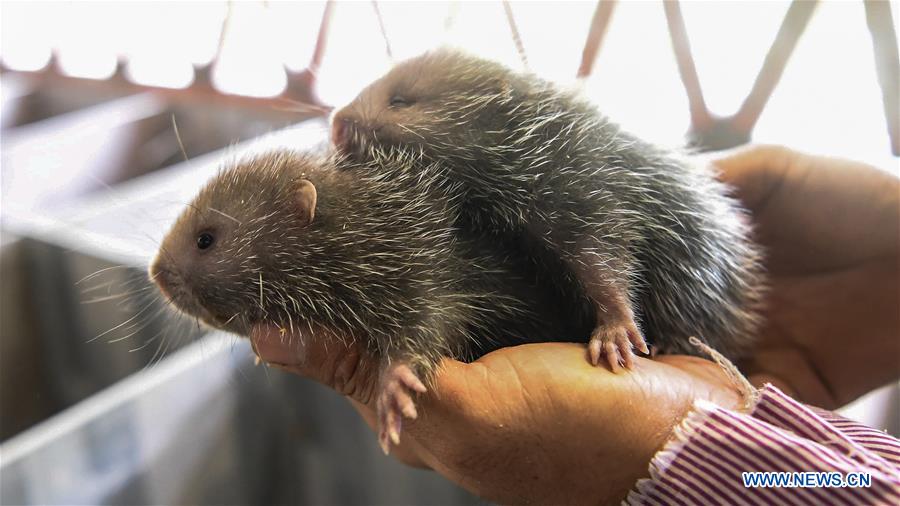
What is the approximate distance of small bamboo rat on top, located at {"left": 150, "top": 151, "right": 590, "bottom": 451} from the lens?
3.84 ft

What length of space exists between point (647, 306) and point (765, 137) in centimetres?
135

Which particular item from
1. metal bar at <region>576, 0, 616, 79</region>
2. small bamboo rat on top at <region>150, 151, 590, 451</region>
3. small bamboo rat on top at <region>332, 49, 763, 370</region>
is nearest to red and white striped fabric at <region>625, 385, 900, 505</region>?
small bamboo rat on top at <region>332, 49, 763, 370</region>

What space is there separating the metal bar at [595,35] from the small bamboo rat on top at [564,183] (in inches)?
47.4

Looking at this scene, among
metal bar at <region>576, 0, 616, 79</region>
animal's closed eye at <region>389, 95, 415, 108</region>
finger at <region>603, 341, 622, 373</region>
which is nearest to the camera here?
finger at <region>603, 341, 622, 373</region>

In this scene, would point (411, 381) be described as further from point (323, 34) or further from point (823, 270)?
point (323, 34)

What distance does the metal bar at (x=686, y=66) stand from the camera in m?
2.32

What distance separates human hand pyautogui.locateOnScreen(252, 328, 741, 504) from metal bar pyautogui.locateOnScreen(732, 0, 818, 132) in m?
1.49

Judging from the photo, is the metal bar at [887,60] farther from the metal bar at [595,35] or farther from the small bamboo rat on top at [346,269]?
the small bamboo rat on top at [346,269]

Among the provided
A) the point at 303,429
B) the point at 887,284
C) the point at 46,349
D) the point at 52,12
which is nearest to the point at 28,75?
the point at 52,12

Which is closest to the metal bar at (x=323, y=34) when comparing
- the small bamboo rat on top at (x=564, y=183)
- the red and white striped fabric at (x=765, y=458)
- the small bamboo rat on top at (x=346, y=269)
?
the small bamboo rat on top at (x=564, y=183)

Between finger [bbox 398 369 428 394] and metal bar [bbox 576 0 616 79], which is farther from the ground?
metal bar [bbox 576 0 616 79]

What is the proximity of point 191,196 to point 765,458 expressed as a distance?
1217 millimetres

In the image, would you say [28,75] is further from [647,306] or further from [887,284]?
[887,284]

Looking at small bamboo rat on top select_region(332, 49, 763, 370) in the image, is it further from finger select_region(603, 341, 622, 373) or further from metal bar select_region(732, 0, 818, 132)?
metal bar select_region(732, 0, 818, 132)
